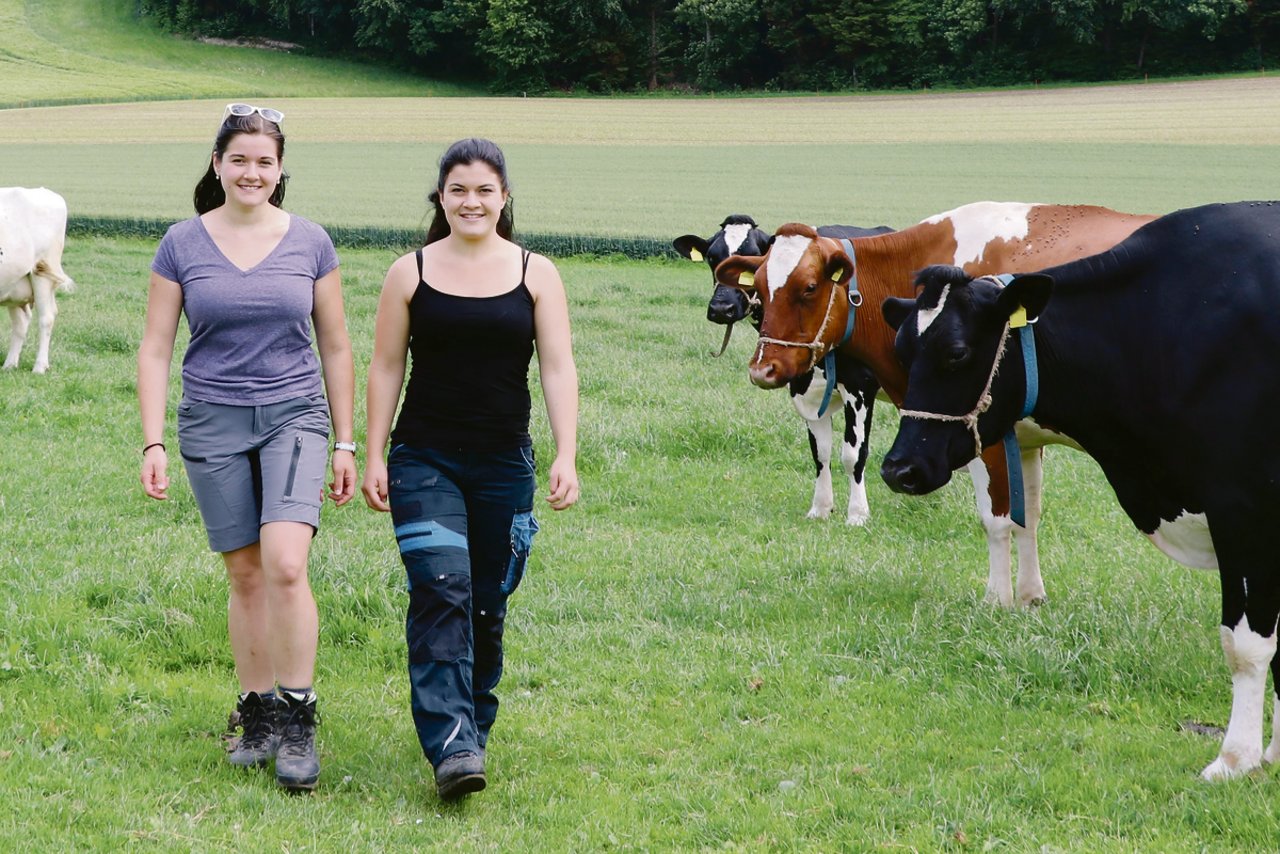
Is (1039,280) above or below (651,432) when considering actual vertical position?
above

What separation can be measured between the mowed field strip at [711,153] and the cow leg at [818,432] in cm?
1773

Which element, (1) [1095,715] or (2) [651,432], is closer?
(1) [1095,715]

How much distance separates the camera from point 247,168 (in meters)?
4.97

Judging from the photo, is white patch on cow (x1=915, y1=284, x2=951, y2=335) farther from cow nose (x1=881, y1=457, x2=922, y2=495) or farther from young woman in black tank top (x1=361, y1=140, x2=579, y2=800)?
young woman in black tank top (x1=361, y1=140, x2=579, y2=800)

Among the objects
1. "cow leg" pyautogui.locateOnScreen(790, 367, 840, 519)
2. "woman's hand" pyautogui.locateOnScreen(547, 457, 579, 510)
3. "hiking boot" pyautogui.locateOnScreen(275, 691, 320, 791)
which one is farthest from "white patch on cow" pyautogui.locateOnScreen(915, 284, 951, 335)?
"cow leg" pyautogui.locateOnScreen(790, 367, 840, 519)

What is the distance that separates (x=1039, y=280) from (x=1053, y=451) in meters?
6.25

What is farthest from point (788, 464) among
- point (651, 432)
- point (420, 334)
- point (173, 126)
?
point (173, 126)

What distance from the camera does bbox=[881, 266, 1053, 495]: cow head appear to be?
5.23m

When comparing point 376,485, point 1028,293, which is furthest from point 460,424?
point 1028,293

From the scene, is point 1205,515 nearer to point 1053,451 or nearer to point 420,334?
point 420,334

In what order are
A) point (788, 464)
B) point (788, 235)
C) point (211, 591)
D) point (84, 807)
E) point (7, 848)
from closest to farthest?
point (7, 848)
point (84, 807)
point (211, 591)
point (788, 235)
point (788, 464)

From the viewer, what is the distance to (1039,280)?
16.5 feet

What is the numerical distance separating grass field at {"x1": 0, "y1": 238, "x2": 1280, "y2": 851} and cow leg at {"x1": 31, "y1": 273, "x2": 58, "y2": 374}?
3952 mm

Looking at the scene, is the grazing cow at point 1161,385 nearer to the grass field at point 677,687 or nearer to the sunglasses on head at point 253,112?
the grass field at point 677,687
